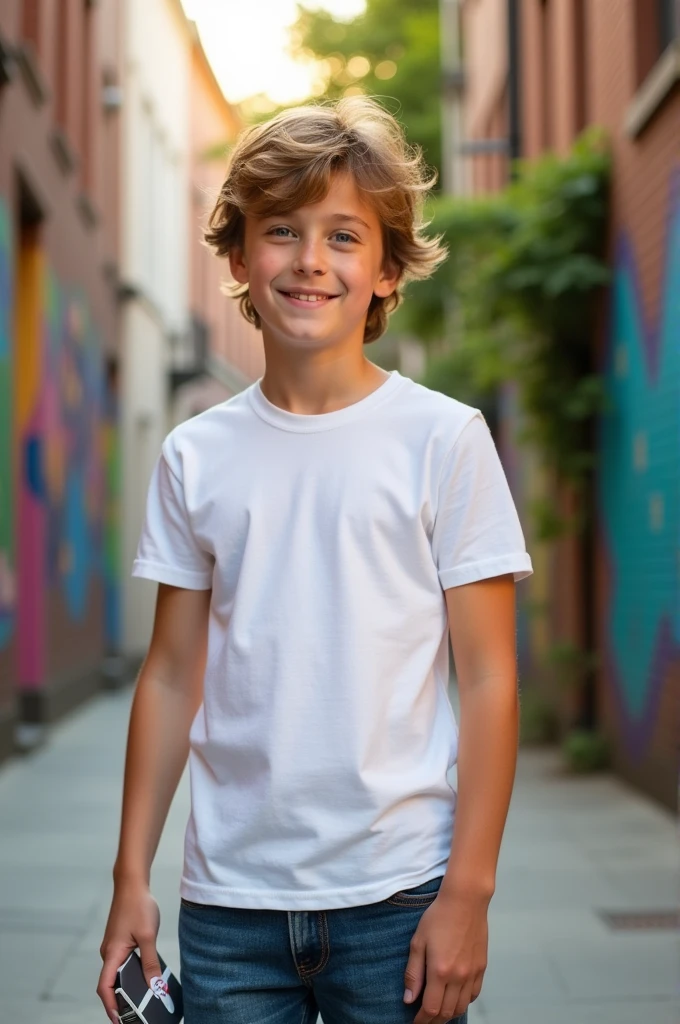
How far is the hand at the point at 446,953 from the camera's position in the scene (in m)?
1.76

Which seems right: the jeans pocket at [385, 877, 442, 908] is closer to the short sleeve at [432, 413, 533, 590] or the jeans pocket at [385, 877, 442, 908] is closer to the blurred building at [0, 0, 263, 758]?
the short sleeve at [432, 413, 533, 590]

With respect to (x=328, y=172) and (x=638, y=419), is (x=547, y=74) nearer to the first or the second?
(x=638, y=419)

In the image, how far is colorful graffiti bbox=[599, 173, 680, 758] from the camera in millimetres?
7191

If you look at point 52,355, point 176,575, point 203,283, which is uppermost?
point 203,283

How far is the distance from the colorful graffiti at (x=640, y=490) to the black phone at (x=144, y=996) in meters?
5.41

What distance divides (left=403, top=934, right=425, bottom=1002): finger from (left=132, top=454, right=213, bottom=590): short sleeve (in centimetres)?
59

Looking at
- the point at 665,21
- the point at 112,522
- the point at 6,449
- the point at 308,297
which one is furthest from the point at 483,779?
the point at 112,522

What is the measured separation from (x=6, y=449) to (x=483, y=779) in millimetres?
7257

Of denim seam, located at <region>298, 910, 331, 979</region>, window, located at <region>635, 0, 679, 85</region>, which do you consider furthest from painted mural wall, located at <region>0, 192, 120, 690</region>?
denim seam, located at <region>298, 910, 331, 979</region>

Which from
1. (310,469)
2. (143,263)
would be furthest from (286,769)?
(143,263)

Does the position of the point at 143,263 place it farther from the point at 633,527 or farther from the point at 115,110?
the point at 633,527

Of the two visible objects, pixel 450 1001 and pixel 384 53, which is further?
pixel 384 53

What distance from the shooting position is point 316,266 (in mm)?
1939

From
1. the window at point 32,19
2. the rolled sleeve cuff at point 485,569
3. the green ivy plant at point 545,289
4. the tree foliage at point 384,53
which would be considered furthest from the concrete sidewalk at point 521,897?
the tree foliage at point 384,53
